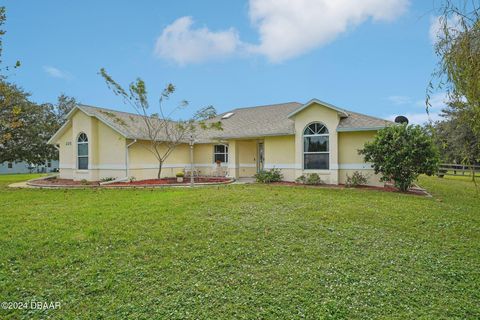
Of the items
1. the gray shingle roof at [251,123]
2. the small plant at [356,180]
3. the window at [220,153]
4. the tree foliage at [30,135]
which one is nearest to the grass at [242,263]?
the small plant at [356,180]

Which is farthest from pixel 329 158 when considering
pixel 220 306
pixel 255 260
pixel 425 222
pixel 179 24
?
pixel 220 306

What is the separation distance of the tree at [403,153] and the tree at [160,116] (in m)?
9.18

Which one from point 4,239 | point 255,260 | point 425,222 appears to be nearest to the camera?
point 255,260

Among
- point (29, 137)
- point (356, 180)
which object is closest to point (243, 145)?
→ point (356, 180)

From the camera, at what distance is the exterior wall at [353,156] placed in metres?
15.1

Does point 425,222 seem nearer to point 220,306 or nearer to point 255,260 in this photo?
point 255,260

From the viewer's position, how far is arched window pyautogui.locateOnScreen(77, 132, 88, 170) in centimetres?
1948

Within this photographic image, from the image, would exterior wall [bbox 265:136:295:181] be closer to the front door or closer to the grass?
the front door

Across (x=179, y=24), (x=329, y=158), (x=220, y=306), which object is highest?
(x=179, y=24)

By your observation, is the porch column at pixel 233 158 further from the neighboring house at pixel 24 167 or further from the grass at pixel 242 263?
the neighboring house at pixel 24 167

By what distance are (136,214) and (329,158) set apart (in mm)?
10454

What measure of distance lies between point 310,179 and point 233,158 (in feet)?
18.9

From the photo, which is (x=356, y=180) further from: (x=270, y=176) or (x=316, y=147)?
(x=270, y=176)

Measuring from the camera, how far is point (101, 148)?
757 inches
